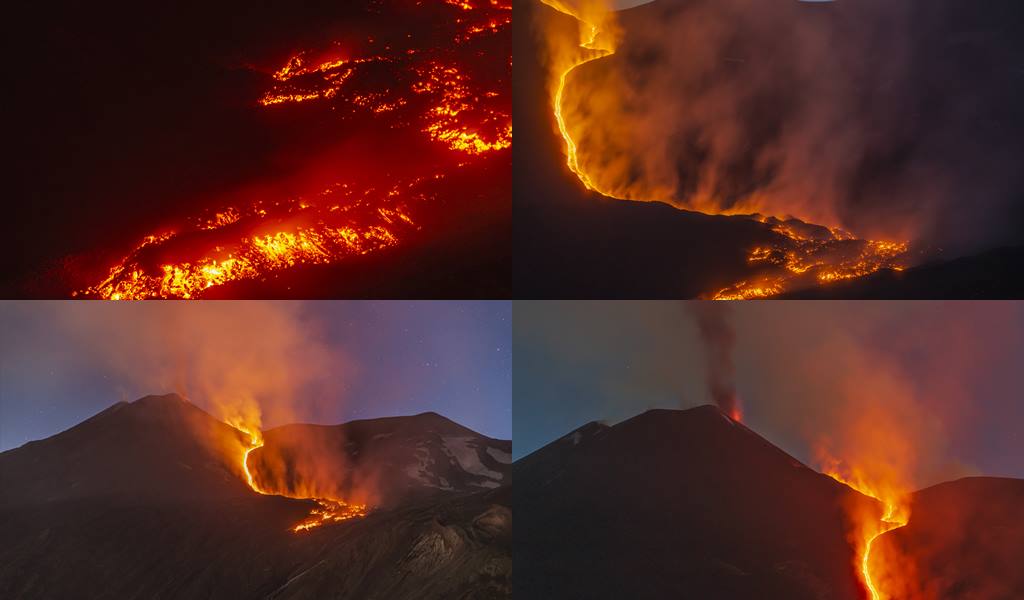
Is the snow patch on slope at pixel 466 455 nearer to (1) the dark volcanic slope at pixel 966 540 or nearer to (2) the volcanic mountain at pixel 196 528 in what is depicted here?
(2) the volcanic mountain at pixel 196 528

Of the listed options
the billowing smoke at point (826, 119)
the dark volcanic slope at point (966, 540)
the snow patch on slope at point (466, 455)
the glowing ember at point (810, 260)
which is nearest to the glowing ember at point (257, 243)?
the billowing smoke at point (826, 119)

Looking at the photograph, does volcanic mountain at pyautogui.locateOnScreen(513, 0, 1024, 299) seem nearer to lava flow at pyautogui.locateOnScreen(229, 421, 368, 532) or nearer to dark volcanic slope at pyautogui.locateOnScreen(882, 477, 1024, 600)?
dark volcanic slope at pyautogui.locateOnScreen(882, 477, 1024, 600)

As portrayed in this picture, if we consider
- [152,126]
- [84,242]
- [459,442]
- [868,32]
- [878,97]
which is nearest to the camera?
[84,242]

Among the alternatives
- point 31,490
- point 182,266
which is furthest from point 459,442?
point 182,266

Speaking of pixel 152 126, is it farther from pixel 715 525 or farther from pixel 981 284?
pixel 981 284

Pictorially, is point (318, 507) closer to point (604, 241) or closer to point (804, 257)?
point (604, 241)

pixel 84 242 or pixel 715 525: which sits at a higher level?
pixel 84 242
